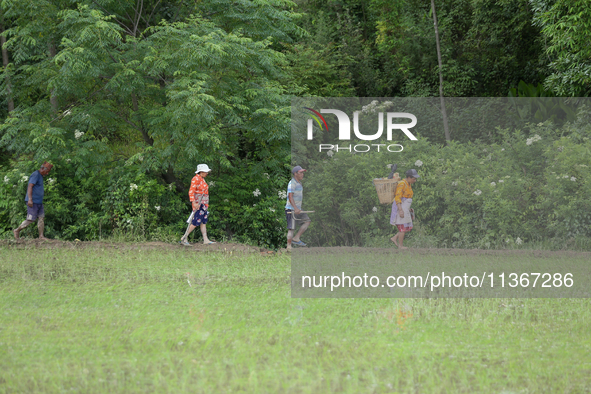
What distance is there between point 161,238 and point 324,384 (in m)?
9.05

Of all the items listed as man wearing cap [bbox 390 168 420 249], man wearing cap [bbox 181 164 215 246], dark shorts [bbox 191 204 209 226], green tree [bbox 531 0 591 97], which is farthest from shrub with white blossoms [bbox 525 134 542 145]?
dark shorts [bbox 191 204 209 226]

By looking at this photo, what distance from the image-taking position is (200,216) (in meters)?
12.8

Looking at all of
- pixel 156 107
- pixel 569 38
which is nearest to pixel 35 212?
pixel 156 107

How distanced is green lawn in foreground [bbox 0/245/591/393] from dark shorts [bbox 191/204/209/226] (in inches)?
122

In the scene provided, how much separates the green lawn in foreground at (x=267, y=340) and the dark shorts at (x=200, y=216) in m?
3.10

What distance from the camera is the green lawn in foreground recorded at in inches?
212

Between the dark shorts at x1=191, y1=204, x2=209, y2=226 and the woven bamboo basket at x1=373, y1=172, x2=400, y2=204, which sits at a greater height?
the woven bamboo basket at x1=373, y1=172, x2=400, y2=204

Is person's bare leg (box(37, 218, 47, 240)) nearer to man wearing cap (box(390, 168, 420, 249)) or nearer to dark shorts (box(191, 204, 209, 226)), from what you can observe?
dark shorts (box(191, 204, 209, 226))

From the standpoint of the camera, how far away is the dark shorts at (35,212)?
13039 millimetres

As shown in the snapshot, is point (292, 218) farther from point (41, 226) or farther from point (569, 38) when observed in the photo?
point (569, 38)

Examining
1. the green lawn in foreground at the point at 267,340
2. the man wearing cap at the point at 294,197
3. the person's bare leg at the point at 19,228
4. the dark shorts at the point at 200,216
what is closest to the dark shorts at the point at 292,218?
the man wearing cap at the point at 294,197

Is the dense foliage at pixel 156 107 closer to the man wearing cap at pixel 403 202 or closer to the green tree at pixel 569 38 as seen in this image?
the green tree at pixel 569 38

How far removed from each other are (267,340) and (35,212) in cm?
858

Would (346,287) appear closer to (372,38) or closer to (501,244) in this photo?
(501,244)
